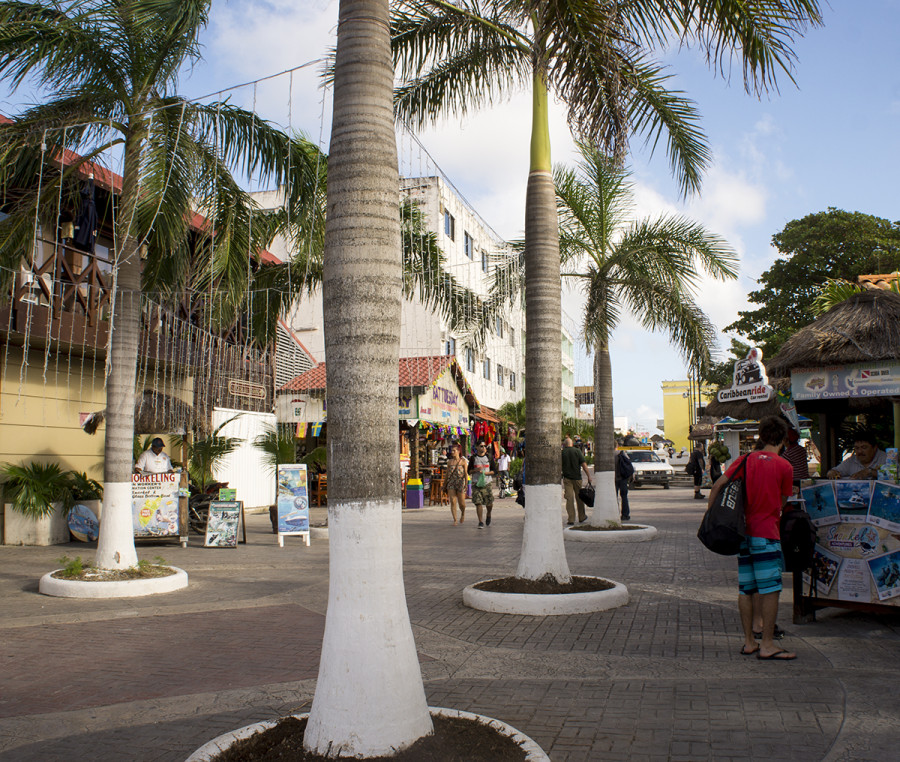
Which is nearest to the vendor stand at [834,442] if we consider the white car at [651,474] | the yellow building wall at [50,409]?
the yellow building wall at [50,409]

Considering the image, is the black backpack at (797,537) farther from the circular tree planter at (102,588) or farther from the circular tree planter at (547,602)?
the circular tree planter at (102,588)

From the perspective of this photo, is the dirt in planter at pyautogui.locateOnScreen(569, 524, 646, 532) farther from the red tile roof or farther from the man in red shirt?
the red tile roof

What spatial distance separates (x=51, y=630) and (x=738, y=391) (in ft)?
34.4

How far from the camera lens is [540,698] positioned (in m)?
4.98

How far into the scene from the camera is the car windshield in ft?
118

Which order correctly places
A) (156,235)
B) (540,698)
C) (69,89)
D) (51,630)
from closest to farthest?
(540,698)
(51,630)
(69,89)
(156,235)

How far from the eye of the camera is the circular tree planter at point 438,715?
3.66m

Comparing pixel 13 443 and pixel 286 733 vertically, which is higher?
pixel 13 443

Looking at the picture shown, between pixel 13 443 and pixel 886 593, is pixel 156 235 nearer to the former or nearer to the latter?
pixel 13 443

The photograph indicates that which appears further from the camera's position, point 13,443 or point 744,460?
point 13,443

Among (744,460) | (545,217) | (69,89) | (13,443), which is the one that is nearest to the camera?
(744,460)

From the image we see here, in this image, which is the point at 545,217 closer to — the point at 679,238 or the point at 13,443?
the point at 679,238

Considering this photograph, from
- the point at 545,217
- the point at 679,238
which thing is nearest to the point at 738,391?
the point at 679,238

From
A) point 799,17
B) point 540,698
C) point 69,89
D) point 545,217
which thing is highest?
point 69,89
